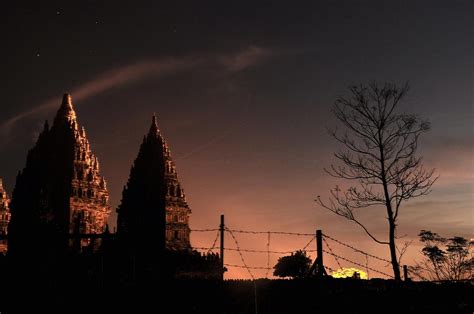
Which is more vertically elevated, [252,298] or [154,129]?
[154,129]

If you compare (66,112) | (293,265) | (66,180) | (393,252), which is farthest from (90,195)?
(393,252)

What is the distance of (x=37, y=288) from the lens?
17.1 meters

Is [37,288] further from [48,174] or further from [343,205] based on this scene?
[48,174]

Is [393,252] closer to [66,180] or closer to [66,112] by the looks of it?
[66,180]

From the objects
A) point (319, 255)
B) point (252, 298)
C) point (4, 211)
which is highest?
point (4, 211)

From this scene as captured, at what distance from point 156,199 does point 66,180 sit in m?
13.2

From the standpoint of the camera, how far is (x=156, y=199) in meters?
83.6

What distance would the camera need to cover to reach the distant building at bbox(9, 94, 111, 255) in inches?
2800

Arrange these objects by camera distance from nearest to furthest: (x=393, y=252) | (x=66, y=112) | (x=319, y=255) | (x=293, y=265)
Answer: (x=319, y=255) → (x=393, y=252) → (x=293, y=265) → (x=66, y=112)

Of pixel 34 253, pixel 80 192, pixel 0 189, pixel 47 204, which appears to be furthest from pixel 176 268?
pixel 34 253

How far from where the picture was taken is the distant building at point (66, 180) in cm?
7112

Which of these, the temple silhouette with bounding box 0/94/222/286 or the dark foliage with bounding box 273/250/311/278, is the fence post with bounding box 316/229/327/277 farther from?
the dark foliage with bounding box 273/250/311/278

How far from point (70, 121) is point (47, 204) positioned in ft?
66.8

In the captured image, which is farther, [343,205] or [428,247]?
[428,247]
